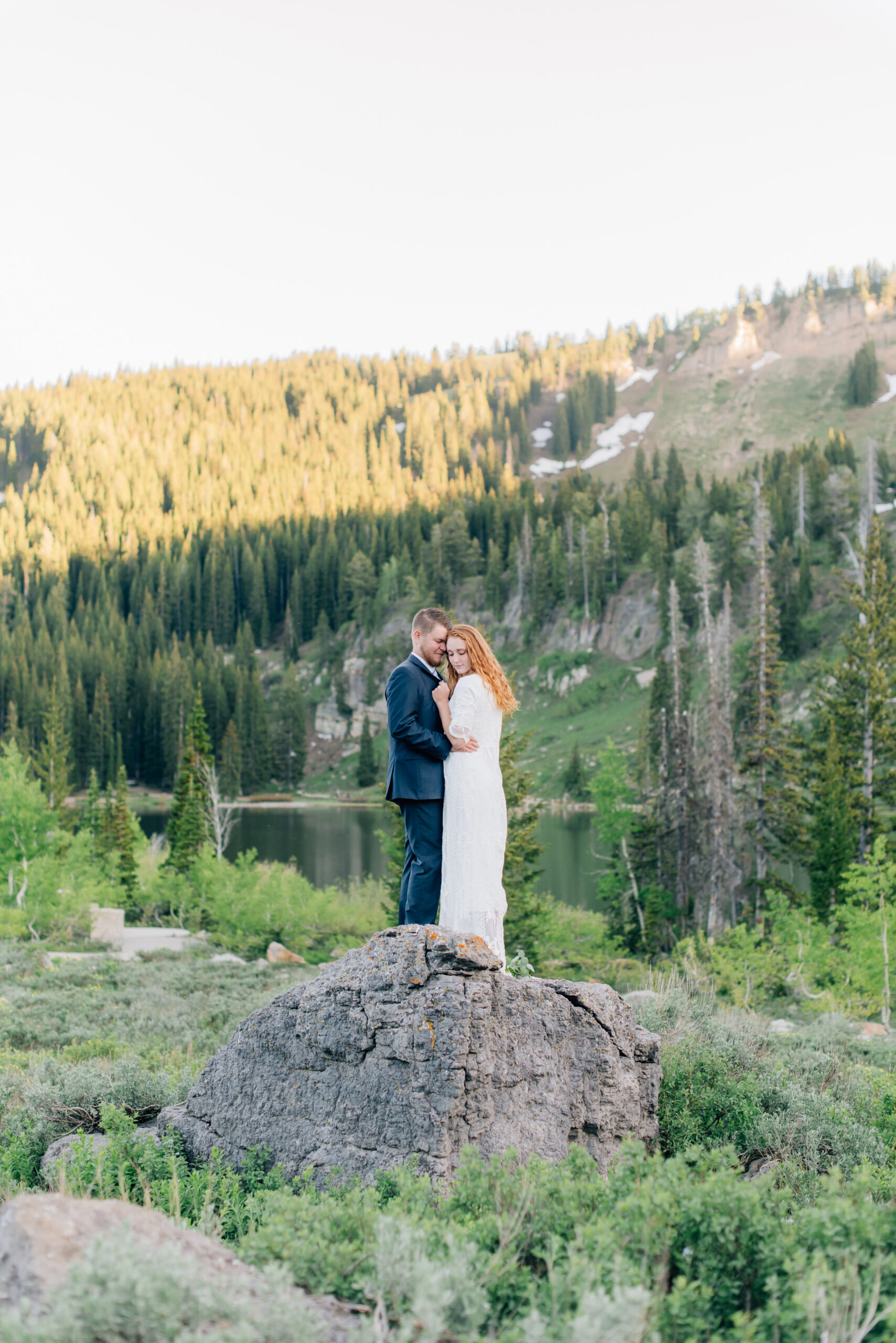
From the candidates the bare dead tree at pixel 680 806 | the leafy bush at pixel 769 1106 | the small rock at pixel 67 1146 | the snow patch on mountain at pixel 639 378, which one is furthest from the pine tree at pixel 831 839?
the snow patch on mountain at pixel 639 378

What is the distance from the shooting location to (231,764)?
275ft

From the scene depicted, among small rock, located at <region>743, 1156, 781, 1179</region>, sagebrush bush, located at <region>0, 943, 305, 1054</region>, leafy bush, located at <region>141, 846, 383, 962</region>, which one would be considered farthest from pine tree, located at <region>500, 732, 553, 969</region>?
small rock, located at <region>743, 1156, 781, 1179</region>

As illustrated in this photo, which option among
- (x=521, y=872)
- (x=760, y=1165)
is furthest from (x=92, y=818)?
(x=760, y=1165)

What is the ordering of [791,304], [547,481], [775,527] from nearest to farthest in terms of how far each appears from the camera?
[775,527] → [547,481] → [791,304]

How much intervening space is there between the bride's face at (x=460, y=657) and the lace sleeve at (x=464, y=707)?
0.11m

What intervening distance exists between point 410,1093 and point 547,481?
484ft

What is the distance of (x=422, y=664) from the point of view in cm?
554

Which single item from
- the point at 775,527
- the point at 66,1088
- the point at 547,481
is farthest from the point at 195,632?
the point at 66,1088

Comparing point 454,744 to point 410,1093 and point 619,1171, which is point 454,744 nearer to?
point 410,1093

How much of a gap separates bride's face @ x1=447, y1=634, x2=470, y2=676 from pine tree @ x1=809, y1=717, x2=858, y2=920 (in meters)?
22.1

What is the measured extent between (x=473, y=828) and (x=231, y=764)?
82.0 m

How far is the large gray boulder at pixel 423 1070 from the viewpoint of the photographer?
430 cm

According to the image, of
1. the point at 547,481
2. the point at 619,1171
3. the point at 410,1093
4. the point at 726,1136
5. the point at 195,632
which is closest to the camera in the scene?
the point at 619,1171

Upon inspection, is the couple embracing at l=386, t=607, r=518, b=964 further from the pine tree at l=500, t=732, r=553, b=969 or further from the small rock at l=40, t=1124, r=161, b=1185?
the pine tree at l=500, t=732, r=553, b=969
